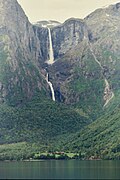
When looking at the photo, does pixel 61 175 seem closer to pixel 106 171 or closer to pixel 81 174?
pixel 81 174

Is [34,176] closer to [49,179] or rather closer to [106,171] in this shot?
[49,179]

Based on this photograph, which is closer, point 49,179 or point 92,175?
point 49,179

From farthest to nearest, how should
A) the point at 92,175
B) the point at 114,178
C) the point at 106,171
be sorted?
the point at 106,171
the point at 92,175
the point at 114,178

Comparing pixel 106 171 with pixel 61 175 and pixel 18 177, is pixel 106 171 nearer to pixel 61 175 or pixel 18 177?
pixel 61 175

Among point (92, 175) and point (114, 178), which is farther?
point (92, 175)

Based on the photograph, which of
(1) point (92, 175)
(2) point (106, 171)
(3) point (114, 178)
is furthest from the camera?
(2) point (106, 171)

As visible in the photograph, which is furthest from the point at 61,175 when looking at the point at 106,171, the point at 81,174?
the point at 106,171

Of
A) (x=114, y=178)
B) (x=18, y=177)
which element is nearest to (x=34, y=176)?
(x=18, y=177)
